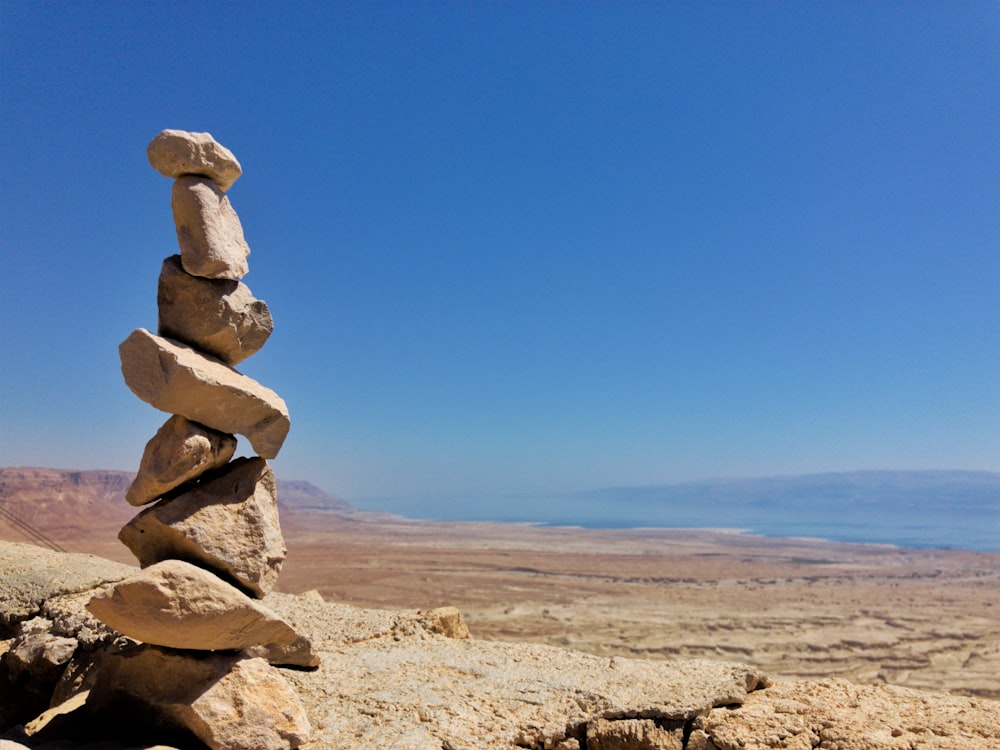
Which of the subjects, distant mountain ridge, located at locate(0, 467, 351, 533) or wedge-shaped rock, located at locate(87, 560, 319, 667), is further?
distant mountain ridge, located at locate(0, 467, 351, 533)

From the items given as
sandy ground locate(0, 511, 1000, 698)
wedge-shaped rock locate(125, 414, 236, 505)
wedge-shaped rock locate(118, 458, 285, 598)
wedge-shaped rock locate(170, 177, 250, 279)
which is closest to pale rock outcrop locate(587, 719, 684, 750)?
wedge-shaped rock locate(118, 458, 285, 598)

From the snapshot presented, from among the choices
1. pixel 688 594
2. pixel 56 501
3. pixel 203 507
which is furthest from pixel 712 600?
pixel 56 501

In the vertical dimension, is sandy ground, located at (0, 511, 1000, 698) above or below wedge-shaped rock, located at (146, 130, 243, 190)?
below

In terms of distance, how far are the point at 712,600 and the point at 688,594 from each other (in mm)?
1938

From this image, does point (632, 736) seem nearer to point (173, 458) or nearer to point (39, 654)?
point (173, 458)

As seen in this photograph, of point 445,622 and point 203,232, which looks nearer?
point 203,232

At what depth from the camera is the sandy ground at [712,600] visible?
70.2 ft

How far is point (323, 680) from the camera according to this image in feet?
20.8

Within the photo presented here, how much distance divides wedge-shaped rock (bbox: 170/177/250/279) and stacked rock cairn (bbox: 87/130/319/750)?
0.01m

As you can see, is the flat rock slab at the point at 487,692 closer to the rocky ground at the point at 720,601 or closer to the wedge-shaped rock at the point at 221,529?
the wedge-shaped rock at the point at 221,529

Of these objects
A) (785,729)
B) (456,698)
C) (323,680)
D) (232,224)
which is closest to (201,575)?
(323,680)

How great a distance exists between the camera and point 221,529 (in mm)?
5434

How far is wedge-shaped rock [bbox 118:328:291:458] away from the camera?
205 inches

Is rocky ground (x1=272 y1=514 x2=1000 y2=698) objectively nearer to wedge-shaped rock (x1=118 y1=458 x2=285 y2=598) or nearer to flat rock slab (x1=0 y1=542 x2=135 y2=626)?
flat rock slab (x1=0 y1=542 x2=135 y2=626)
